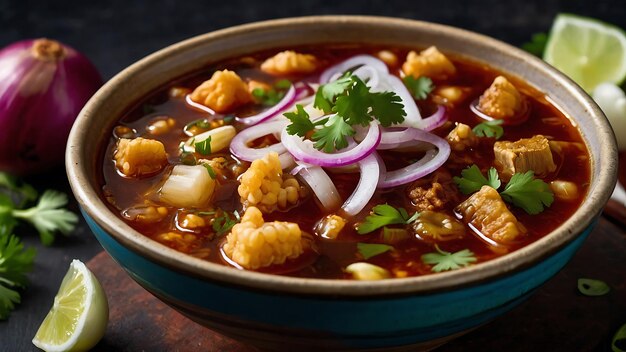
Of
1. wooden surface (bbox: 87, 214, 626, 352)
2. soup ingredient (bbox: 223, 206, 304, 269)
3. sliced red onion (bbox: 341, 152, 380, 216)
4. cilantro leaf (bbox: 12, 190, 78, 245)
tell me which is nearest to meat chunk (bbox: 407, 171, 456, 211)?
sliced red onion (bbox: 341, 152, 380, 216)

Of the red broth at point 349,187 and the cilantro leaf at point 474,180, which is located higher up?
the cilantro leaf at point 474,180

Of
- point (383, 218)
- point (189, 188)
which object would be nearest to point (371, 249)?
point (383, 218)

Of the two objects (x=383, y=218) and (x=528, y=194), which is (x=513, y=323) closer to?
(x=528, y=194)

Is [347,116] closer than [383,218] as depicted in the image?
No

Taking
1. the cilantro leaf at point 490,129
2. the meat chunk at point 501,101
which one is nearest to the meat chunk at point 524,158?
the cilantro leaf at point 490,129

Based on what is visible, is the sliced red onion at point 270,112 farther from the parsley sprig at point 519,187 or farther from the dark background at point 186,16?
the dark background at point 186,16

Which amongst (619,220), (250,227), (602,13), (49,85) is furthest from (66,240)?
(602,13)
